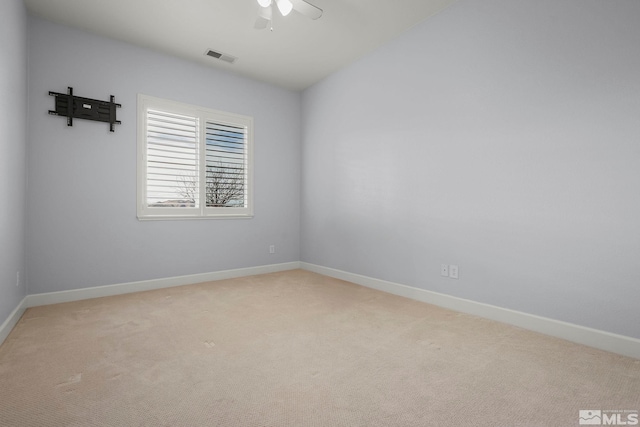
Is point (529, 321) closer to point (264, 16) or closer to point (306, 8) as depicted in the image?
point (306, 8)

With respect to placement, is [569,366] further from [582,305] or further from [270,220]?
[270,220]

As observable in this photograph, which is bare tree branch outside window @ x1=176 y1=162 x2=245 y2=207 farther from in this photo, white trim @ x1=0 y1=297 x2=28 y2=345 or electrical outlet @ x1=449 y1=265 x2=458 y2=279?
electrical outlet @ x1=449 y1=265 x2=458 y2=279

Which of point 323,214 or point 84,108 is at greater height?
point 84,108

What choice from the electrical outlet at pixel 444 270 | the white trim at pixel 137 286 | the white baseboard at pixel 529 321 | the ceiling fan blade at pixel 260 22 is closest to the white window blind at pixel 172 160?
the white trim at pixel 137 286

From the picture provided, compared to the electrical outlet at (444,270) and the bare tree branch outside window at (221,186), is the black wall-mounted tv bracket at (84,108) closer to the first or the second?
the bare tree branch outside window at (221,186)

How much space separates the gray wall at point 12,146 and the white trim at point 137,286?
20 cm

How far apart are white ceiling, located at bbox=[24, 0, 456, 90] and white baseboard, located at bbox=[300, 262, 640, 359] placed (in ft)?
9.54

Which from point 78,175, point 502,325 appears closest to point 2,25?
point 78,175

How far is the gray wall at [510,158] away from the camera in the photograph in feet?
7.05

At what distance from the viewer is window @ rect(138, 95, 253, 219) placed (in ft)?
12.4

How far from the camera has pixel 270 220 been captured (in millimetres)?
4879

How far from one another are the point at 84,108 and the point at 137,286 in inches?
82.5

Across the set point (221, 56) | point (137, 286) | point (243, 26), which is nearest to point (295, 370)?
point (137, 286)

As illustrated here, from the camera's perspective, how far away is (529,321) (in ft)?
8.29
